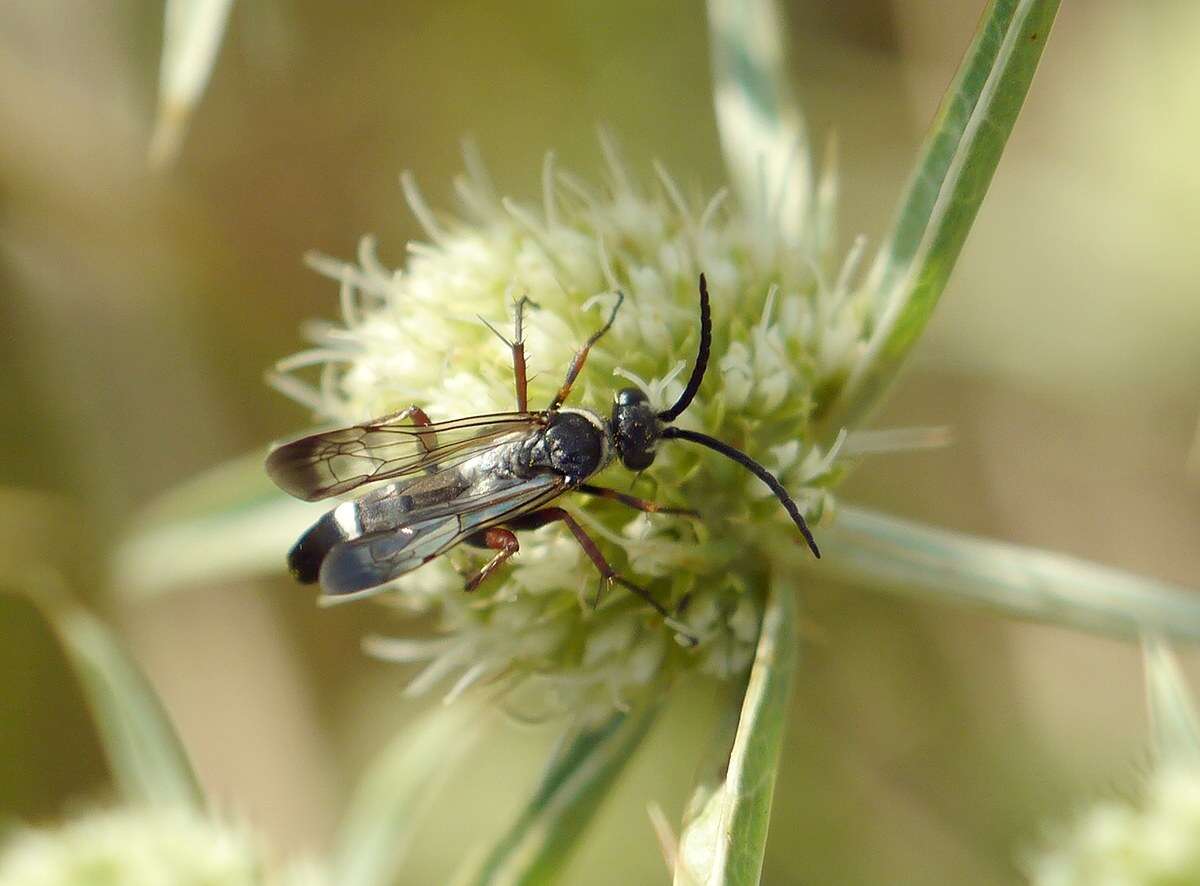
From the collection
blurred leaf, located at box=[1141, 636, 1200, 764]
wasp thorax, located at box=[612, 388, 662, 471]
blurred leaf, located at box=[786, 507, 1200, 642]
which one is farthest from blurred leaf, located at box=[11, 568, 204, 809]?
blurred leaf, located at box=[1141, 636, 1200, 764]

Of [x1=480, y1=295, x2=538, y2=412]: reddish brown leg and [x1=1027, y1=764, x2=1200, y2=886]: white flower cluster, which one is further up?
[x1=480, y1=295, x2=538, y2=412]: reddish brown leg

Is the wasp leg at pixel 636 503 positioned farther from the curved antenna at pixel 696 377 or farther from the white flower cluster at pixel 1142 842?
the white flower cluster at pixel 1142 842

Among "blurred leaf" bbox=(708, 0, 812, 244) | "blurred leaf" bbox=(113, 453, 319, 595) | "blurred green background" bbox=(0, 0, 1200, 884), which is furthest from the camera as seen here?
"blurred green background" bbox=(0, 0, 1200, 884)

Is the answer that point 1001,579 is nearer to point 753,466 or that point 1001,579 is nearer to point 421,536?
point 753,466

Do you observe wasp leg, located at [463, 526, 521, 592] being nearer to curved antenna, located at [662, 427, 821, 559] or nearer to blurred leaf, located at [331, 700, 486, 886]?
curved antenna, located at [662, 427, 821, 559]

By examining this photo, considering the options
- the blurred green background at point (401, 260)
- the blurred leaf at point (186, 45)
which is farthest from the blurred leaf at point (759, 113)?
the blurred green background at point (401, 260)

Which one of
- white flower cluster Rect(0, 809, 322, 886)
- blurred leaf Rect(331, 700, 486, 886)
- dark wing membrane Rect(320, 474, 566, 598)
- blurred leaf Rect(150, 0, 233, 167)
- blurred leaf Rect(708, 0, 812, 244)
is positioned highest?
blurred leaf Rect(150, 0, 233, 167)
